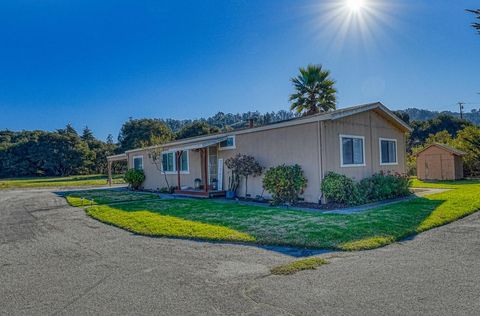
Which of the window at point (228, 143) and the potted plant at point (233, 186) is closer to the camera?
the potted plant at point (233, 186)

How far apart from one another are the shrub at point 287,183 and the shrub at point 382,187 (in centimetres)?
203

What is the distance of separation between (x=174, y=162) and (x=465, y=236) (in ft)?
46.4

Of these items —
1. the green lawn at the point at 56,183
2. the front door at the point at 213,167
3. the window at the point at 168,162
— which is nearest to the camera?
the front door at the point at 213,167

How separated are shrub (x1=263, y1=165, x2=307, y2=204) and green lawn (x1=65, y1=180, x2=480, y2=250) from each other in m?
1.46

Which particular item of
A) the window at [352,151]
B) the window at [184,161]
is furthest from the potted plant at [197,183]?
the window at [352,151]

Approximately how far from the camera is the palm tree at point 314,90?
828 inches

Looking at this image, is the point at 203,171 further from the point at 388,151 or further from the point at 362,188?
the point at 388,151

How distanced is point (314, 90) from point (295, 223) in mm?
15567

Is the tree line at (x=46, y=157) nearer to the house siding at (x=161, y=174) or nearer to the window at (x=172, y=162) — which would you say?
the house siding at (x=161, y=174)

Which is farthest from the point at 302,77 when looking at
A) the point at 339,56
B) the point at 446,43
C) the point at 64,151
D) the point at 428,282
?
the point at 64,151

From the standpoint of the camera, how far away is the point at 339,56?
14.1 metres

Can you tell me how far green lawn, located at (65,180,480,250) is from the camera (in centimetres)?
590

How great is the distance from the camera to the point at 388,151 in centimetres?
1407

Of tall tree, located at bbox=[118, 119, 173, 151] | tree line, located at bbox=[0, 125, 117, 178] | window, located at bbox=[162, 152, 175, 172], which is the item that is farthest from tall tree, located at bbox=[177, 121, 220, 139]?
window, located at bbox=[162, 152, 175, 172]
